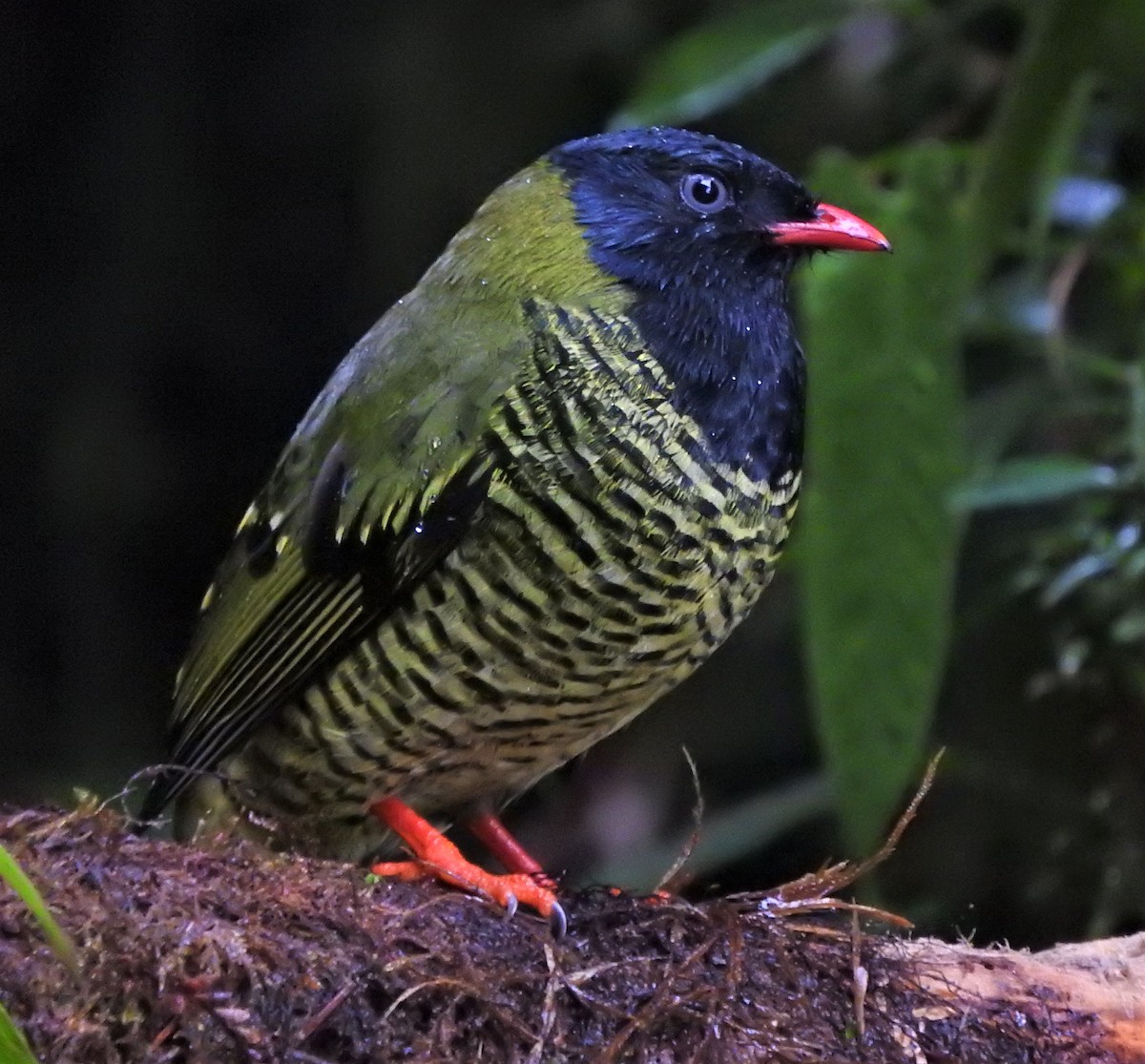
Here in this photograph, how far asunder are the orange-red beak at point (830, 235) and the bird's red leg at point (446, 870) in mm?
1026

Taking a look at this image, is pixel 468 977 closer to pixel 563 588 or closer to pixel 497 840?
pixel 563 588

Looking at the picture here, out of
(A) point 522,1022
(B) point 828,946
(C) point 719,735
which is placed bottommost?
(C) point 719,735

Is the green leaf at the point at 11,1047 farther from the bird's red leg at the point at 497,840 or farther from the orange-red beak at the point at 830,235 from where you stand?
the orange-red beak at the point at 830,235

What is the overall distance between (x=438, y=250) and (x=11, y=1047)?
3.53 m

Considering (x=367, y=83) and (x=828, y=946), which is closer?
(x=828, y=946)

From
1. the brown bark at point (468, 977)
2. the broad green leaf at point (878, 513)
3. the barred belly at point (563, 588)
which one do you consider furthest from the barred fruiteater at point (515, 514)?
the broad green leaf at point (878, 513)

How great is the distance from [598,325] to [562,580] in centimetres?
39

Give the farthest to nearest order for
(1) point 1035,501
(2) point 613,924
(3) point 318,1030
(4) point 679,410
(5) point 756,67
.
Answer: (1) point 1035,501, (5) point 756,67, (4) point 679,410, (2) point 613,924, (3) point 318,1030

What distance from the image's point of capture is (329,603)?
2.32m

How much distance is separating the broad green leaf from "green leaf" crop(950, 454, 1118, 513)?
0.91 ft

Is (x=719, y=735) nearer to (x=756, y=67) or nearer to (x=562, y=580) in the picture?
(x=756, y=67)

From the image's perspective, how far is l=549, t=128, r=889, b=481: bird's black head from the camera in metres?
2.27

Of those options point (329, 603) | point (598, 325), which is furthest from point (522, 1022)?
point (598, 325)

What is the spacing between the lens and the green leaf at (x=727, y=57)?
3.33 metres
